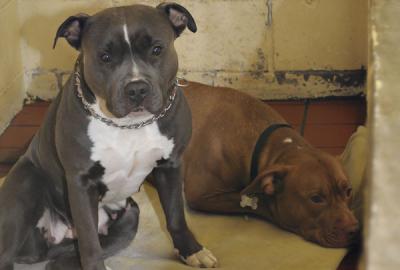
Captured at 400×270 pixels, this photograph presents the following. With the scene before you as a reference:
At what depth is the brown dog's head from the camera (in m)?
2.54

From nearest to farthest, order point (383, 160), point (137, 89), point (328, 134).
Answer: point (383, 160) → point (137, 89) → point (328, 134)

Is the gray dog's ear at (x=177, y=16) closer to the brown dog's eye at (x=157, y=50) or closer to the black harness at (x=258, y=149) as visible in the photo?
the brown dog's eye at (x=157, y=50)

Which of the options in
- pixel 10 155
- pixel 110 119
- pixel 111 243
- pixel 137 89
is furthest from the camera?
pixel 10 155

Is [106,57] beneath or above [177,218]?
above

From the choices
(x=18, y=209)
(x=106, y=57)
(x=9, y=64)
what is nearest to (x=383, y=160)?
(x=106, y=57)

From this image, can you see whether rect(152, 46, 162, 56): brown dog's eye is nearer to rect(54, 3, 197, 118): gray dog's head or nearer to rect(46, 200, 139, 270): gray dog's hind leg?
rect(54, 3, 197, 118): gray dog's head

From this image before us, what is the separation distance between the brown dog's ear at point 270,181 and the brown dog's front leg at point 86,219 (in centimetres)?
65

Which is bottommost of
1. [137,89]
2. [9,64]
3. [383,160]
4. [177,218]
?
[177,218]

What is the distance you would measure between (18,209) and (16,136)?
4.71 ft

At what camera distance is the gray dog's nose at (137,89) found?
203cm

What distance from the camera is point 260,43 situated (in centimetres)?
382

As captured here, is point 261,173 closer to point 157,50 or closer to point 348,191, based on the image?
point 348,191

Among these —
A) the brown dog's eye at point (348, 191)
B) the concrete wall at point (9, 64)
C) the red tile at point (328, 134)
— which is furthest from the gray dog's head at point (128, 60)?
the concrete wall at point (9, 64)

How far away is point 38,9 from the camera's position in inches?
Answer: 154
